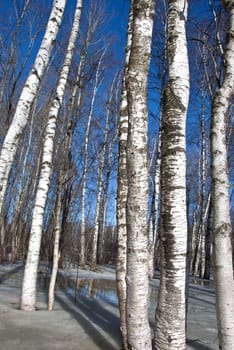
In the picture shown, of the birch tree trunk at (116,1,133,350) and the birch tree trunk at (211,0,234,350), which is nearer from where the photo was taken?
the birch tree trunk at (211,0,234,350)

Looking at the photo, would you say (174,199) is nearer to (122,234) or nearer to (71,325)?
(122,234)

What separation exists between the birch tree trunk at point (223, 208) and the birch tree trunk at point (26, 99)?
2.87 m

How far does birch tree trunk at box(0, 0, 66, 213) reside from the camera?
454 centimetres

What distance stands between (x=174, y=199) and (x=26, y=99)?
3.23 metres

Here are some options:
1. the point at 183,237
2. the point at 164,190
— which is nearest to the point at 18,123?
the point at 164,190

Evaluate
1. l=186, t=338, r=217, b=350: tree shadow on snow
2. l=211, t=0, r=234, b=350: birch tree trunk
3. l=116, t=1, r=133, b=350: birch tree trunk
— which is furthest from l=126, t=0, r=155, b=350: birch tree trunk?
l=186, t=338, r=217, b=350: tree shadow on snow

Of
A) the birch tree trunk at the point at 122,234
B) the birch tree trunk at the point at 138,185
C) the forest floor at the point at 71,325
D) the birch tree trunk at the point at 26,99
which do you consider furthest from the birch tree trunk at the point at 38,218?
the birch tree trunk at the point at 138,185

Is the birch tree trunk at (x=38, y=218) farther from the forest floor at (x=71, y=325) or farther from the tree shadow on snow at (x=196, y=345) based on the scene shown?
the tree shadow on snow at (x=196, y=345)

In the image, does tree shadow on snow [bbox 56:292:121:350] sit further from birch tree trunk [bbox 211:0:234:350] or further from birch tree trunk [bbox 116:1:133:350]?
birch tree trunk [bbox 211:0:234:350]

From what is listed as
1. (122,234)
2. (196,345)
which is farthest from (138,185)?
(196,345)

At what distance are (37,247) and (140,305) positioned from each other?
3.00 m

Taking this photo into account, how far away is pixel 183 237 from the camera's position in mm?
2662

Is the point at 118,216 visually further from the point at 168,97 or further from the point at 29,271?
the point at 29,271

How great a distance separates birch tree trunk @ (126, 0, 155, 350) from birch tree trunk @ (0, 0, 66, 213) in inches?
Answer: 89.8
